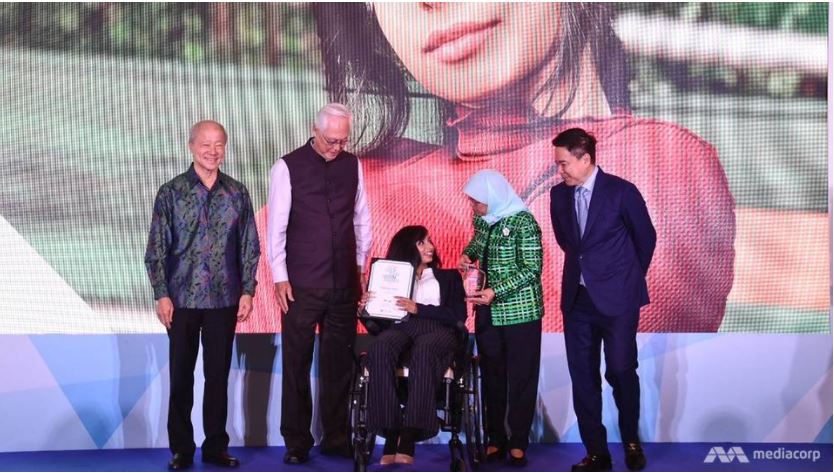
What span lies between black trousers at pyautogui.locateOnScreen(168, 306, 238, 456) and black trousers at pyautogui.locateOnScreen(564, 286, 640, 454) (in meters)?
1.46

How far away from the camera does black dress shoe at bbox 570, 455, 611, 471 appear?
4.58 m

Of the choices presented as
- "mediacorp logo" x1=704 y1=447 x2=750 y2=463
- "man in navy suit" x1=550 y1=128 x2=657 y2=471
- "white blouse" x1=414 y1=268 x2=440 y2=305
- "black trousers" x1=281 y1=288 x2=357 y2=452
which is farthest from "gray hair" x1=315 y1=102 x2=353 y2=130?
"mediacorp logo" x1=704 y1=447 x2=750 y2=463

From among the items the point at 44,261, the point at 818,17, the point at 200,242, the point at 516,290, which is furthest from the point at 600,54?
the point at 44,261

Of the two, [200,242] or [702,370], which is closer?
[200,242]

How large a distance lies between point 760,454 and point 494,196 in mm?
1737

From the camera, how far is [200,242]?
4.53 m

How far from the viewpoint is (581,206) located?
4.56 m

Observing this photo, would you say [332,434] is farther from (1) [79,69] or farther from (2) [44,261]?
(1) [79,69]

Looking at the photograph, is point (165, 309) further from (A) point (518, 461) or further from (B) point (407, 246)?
(A) point (518, 461)

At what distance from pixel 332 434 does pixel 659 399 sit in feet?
5.29

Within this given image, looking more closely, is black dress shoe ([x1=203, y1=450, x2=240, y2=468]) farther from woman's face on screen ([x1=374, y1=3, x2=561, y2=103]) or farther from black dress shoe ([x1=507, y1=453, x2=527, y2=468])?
woman's face on screen ([x1=374, y1=3, x2=561, y2=103])

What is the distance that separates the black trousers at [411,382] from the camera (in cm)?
450

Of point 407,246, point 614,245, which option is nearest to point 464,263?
point 407,246

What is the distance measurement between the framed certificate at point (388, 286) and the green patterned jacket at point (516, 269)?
1.24 ft
